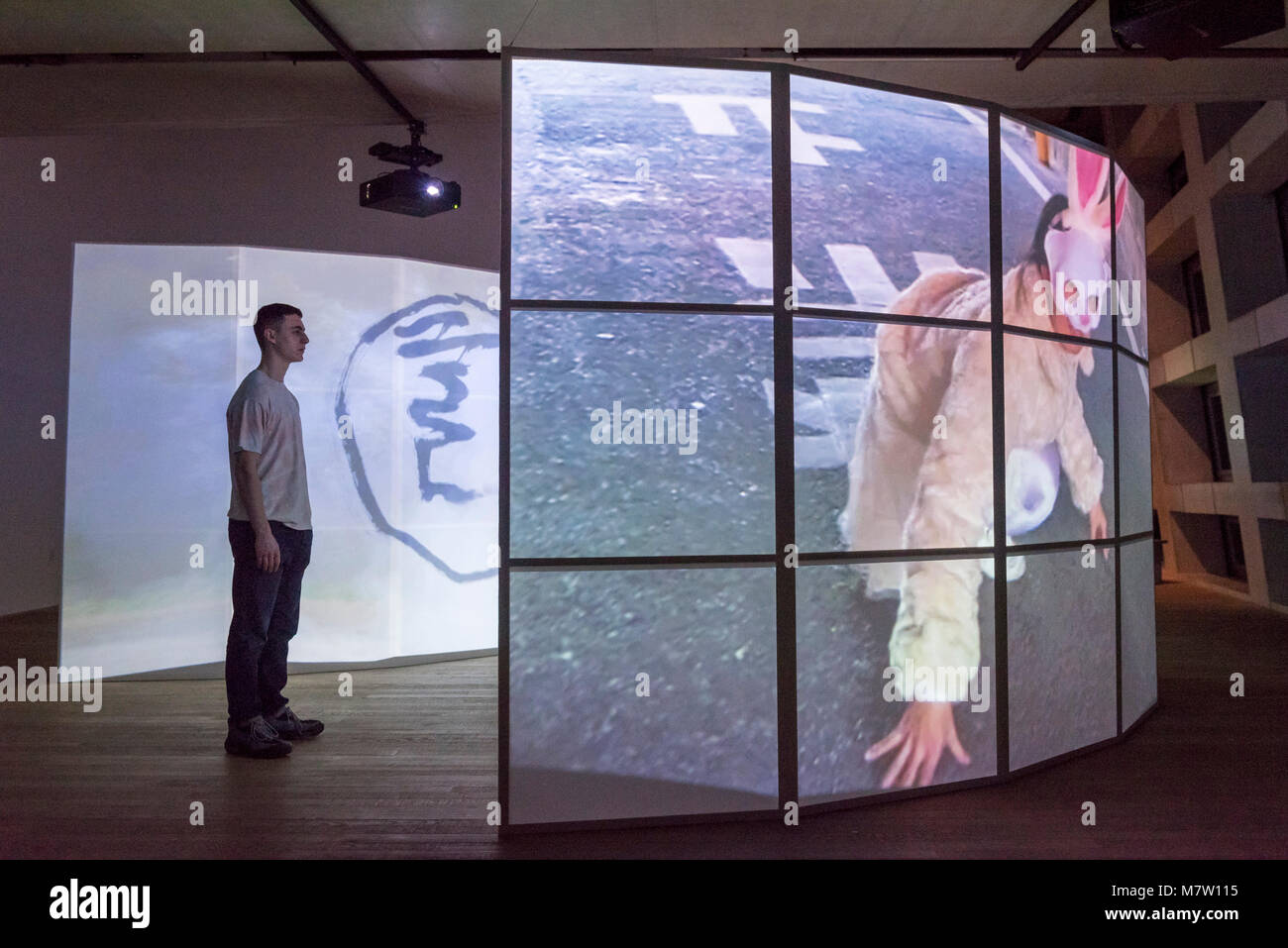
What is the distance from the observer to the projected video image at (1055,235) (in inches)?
136

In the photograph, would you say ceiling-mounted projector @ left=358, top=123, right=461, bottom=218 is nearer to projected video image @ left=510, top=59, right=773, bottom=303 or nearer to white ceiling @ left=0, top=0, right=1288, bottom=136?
white ceiling @ left=0, top=0, right=1288, bottom=136

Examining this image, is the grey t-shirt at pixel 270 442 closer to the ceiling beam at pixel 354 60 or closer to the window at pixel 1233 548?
the ceiling beam at pixel 354 60

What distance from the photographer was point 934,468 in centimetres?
323

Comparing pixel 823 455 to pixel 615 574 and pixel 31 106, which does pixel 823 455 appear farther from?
pixel 31 106

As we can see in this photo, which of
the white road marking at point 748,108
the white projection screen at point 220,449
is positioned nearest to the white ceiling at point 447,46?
the white projection screen at point 220,449

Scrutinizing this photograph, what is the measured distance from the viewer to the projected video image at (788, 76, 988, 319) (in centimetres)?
310

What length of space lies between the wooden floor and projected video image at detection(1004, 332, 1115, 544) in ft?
3.21

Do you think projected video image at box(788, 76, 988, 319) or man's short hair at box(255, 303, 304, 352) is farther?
man's short hair at box(255, 303, 304, 352)

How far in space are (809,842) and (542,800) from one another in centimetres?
84

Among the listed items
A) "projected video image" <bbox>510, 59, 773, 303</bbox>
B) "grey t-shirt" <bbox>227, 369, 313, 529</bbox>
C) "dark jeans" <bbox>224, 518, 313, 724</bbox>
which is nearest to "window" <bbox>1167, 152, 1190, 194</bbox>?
"projected video image" <bbox>510, 59, 773, 303</bbox>

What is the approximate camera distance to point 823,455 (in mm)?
3074

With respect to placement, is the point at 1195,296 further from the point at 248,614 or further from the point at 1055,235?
the point at 248,614

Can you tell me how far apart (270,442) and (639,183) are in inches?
76.6
